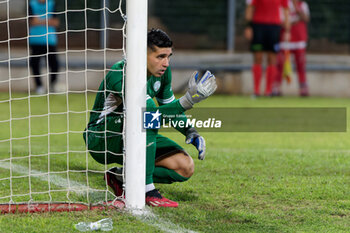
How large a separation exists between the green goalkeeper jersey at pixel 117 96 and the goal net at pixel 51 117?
0.11m

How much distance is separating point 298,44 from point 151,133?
9.11 m

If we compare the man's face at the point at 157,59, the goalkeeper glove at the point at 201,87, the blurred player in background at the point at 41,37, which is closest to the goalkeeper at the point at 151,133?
the man's face at the point at 157,59

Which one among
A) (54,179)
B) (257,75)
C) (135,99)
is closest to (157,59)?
(135,99)

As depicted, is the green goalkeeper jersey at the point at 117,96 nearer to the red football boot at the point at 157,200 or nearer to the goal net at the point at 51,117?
the goal net at the point at 51,117

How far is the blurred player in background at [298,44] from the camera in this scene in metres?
12.6

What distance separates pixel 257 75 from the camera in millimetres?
11703

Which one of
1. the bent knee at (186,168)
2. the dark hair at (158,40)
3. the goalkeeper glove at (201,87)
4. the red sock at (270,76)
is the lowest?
the red sock at (270,76)

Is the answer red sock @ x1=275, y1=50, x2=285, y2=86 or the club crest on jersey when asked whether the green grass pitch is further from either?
red sock @ x1=275, y1=50, x2=285, y2=86

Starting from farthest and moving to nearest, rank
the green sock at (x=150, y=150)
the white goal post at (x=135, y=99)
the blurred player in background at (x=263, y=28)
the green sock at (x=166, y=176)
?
the blurred player in background at (x=263, y=28) → the green sock at (x=166, y=176) → the green sock at (x=150, y=150) → the white goal post at (x=135, y=99)

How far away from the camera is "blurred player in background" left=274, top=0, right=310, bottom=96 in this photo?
41.3ft

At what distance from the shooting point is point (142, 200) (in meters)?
4.07

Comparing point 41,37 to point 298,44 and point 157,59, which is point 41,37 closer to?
point 298,44

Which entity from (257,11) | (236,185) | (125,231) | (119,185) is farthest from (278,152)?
(257,11)

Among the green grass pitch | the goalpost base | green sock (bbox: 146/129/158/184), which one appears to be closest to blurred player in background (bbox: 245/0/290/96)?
the green grass pitch
